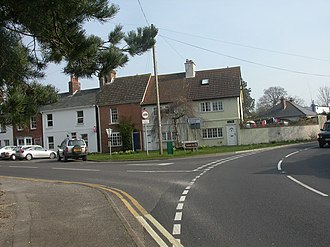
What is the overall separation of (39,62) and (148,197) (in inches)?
217

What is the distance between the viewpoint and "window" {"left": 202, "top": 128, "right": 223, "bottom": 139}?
4362cm

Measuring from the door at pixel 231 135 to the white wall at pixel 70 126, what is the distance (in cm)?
1529

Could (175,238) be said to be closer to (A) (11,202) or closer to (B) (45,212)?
(B) (45,212)

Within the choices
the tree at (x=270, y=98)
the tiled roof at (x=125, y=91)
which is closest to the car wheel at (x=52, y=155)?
the tiled roof at (x=125, y=91)

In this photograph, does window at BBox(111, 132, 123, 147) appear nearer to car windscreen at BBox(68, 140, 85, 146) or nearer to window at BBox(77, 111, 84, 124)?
window at BBox(77, 111, 84, 124)

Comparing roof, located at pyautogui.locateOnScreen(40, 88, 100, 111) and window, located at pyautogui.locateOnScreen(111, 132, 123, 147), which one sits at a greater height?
roof, located at pyautogui.locateOnScreen(40, 88, 100, 111)

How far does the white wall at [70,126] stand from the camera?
47219 mm

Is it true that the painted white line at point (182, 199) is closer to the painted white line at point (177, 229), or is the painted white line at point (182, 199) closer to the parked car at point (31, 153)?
the painted white line at point (177, 229)

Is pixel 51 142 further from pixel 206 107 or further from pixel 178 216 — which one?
pixel 178 216

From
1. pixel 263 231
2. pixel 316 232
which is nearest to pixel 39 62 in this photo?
pixel 263 231

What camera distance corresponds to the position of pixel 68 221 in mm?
8469

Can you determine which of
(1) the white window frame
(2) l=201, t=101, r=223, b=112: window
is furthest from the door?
(1) the white window frame

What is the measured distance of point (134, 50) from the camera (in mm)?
7508

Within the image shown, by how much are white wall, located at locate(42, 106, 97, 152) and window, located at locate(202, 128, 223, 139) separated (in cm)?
1277
